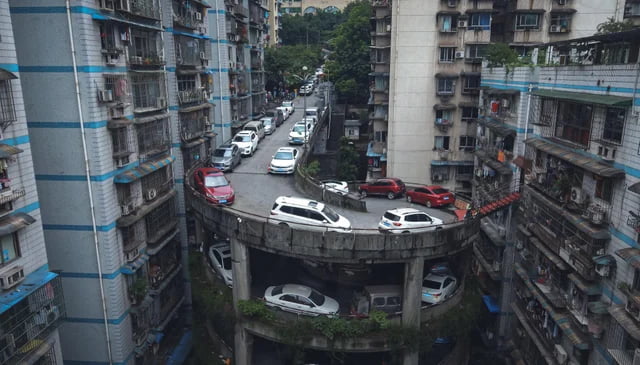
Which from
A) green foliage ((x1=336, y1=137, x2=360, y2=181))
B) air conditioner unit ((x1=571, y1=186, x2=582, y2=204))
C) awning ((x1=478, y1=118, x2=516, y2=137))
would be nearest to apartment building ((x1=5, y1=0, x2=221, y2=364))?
air conditioner unit ((x1=571, y1=186, x2=582, y2=204))

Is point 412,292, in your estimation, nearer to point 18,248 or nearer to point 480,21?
point 18,248

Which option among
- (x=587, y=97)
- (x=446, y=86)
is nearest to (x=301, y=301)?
(x=587, y=97)

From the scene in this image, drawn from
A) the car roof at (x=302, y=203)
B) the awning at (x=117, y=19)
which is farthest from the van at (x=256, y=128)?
the car roof at (x=302, y=203)

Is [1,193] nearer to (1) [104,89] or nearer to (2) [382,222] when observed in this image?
(1) [104,89]

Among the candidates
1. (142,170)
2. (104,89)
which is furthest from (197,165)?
(104,89)

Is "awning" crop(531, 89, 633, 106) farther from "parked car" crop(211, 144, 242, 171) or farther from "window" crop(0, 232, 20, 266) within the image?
"parked car" crop(211, 144, 242, 171)
